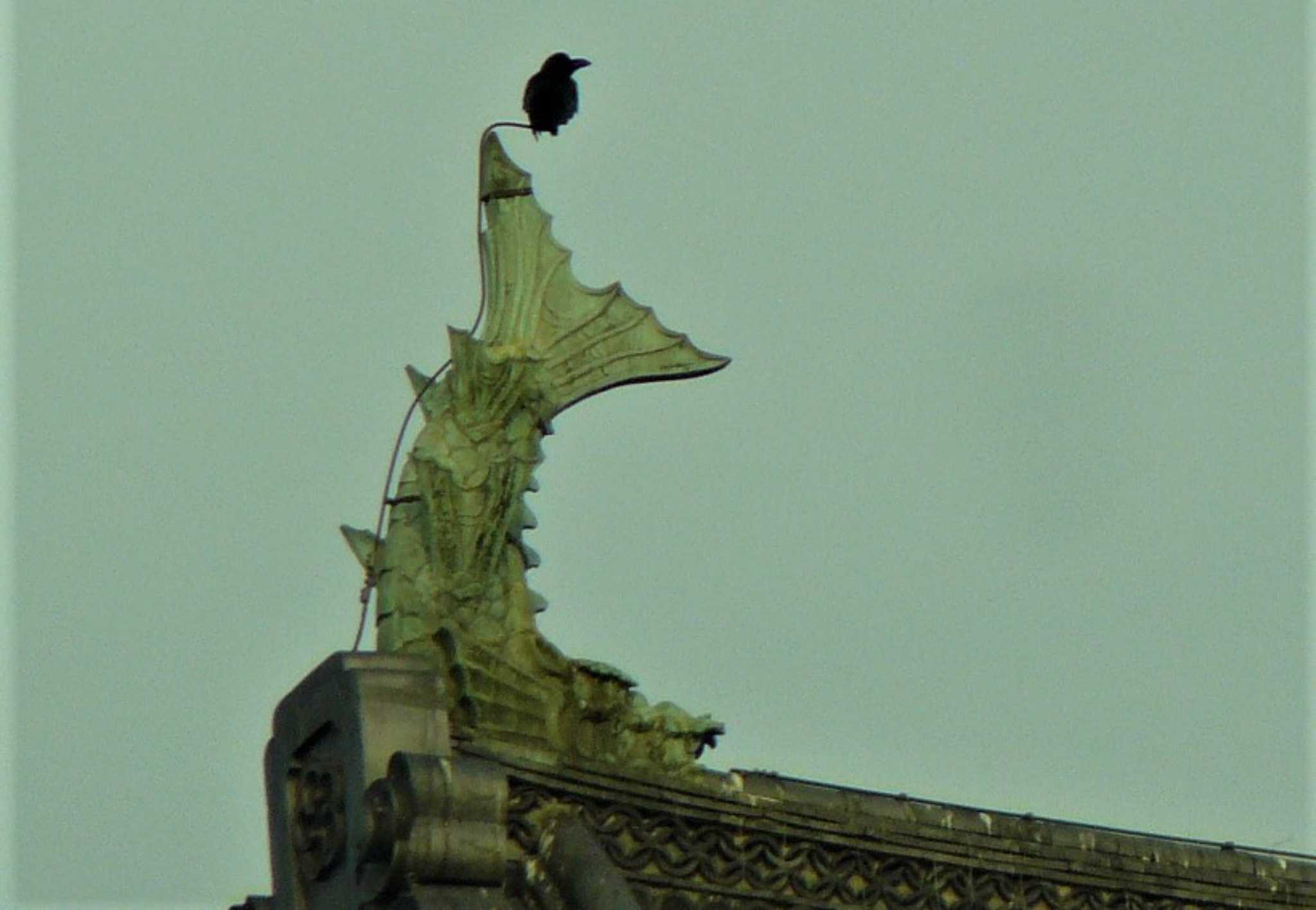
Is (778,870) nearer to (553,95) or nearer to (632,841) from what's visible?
(632,841)

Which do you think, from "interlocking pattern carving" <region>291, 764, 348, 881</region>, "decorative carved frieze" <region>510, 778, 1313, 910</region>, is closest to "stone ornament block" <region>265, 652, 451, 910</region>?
"interlocking pattern carving" <region>291, 764, 348, 881</region>

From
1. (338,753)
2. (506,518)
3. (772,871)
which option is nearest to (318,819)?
(338,753)

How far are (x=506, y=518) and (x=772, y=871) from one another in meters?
2.22

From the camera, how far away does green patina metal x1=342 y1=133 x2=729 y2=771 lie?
17.5 meters

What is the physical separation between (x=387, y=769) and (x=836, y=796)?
3.05m

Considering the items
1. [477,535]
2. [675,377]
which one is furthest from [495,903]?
[675,377]

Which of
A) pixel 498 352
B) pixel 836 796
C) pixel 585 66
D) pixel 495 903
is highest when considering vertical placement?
pixel 585 66

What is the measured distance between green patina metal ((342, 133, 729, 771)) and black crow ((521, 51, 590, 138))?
0.28m

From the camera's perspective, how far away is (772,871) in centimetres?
1822

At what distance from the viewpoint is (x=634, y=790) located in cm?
1777

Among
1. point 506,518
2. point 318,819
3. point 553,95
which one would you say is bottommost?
point 318,819

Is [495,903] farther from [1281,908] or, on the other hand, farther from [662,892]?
[1281,908]

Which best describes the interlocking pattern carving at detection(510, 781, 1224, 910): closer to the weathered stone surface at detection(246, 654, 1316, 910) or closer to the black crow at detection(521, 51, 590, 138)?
the weathered stone surface at detection(246, 654, 1316, 910)

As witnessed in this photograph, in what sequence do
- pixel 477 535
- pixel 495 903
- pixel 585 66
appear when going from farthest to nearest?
pixel 585 66
pixel 477 535
pixel 495 903
